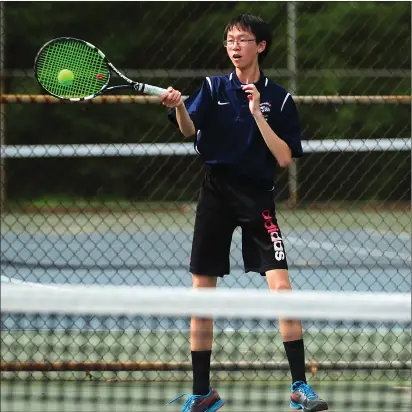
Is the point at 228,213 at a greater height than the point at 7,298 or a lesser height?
greater

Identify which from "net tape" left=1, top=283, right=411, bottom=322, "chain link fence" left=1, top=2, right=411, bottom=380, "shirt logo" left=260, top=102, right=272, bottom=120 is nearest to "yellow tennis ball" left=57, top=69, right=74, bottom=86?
"shirt logo" left=260, top=102, right=272, bottom=120

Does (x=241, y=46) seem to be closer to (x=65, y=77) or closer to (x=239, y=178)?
(x=239, y=178)

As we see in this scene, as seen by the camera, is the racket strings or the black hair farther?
the racket strings

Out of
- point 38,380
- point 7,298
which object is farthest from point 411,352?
point 7,298

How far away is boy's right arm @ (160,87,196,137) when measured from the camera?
463 cm

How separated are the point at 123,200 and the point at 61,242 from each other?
4.80 ft

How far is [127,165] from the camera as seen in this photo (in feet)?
45.1

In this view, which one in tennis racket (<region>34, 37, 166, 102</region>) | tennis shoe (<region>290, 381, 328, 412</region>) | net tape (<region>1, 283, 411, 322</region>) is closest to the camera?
net tape (<region>1, 283, 411, 322</region>)

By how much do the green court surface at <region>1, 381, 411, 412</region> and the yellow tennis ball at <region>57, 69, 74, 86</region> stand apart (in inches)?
49.0

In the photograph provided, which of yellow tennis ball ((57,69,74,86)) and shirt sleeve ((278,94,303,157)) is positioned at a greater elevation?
yellow tennis ball ((57,69,74,86))

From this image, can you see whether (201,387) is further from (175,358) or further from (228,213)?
(175,358)

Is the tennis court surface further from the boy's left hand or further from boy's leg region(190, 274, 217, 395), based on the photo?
the boy's left hand

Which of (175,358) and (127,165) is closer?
(175,358)

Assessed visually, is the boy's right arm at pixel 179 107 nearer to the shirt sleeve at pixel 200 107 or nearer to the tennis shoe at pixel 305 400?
the shirt sleeve at pixel 200 107
